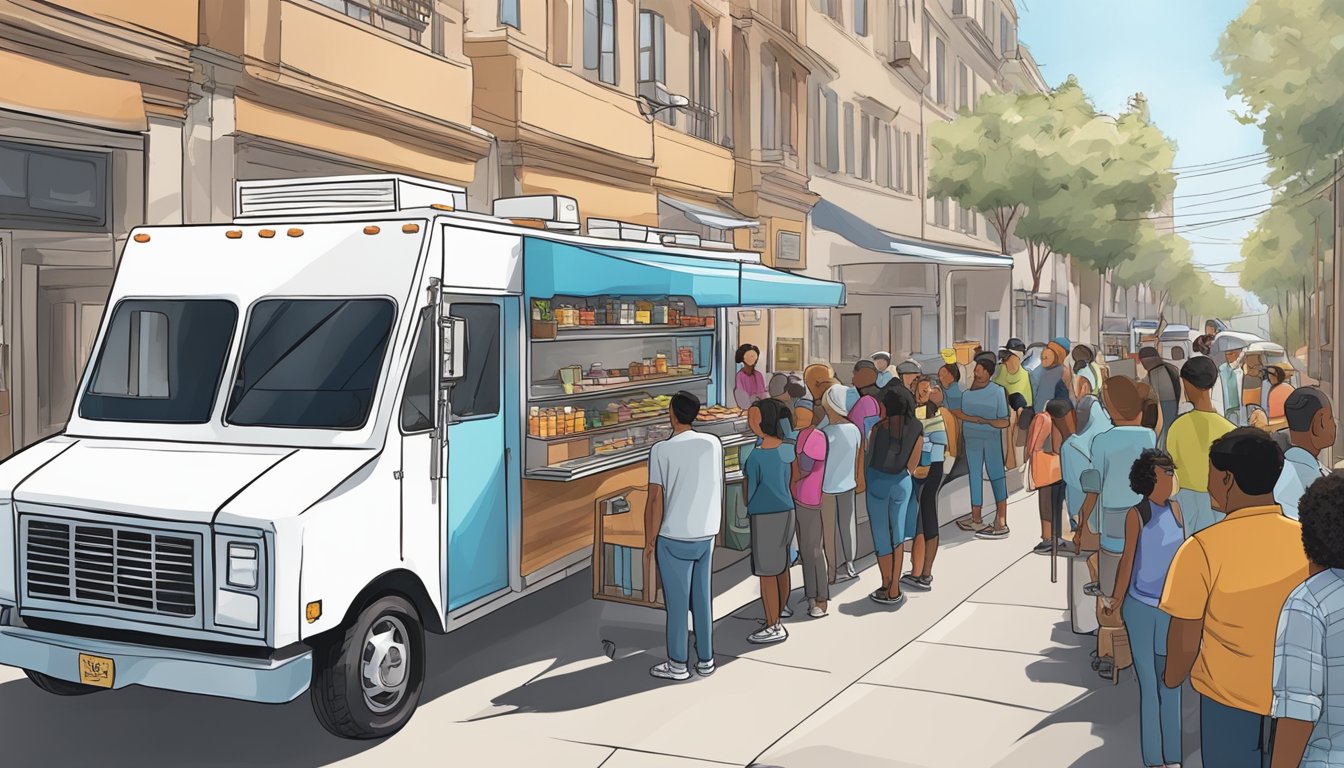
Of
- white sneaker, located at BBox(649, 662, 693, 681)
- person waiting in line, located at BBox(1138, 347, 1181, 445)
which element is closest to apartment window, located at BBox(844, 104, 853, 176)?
person waiting in line, located at BBox(1138, 347, 1181, 445)

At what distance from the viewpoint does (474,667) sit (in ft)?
26.2

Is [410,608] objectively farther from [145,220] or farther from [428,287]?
[145,220]

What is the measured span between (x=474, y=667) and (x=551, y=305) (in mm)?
3368

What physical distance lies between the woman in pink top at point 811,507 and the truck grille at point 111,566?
4325 mm

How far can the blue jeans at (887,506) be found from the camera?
9414mm

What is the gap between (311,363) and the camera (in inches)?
272

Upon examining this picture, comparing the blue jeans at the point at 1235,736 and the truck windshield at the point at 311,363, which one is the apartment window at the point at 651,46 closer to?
the truck windshield at the point at 311,363

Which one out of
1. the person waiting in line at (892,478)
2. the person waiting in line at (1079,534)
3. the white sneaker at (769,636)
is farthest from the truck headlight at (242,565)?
the person waiting in line at (892,478)

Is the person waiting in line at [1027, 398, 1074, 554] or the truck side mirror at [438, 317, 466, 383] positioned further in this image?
the person waiting in line at [1027, 398, 1074, 554]

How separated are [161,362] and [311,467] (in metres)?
1.48

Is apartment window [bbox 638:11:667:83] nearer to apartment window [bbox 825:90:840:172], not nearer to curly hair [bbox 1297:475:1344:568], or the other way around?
apartment window [bbox 825:90:840:172]

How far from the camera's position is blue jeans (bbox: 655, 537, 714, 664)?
7.45 meters

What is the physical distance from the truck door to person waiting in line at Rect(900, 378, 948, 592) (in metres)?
3.54

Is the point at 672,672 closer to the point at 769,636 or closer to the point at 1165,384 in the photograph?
the point at 769,636
